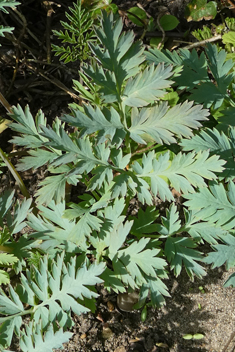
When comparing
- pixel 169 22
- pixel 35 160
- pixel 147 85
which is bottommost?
pixel 35 160

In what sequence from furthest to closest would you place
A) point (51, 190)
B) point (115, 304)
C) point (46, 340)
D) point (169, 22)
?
point (169, 22), point (115, 304), point (51, 190), point (46, 340)

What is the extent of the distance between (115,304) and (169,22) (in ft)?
6.69

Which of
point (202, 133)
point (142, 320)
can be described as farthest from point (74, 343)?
point (202, 133)

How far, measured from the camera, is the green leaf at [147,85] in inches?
71.4

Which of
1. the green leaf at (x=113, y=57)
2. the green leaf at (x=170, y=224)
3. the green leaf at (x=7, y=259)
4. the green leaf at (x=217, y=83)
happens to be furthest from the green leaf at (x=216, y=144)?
the green leaf at (x=7, y=259)

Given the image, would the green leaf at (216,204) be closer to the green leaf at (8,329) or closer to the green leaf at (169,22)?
the green leaf at (8,329)

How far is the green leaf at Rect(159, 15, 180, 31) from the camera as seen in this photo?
101 inches

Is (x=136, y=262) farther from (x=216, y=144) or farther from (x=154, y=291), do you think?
(x=216, y=144)

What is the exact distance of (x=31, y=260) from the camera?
2.12 metres

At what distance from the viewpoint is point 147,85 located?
1.85 meters

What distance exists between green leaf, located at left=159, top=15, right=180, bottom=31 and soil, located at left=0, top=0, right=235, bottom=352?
7.8 inches

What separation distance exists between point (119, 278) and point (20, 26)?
6.50ft

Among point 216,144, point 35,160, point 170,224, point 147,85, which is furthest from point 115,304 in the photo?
point 147,85

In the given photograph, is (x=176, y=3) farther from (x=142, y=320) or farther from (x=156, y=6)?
(x=142, y=320)
